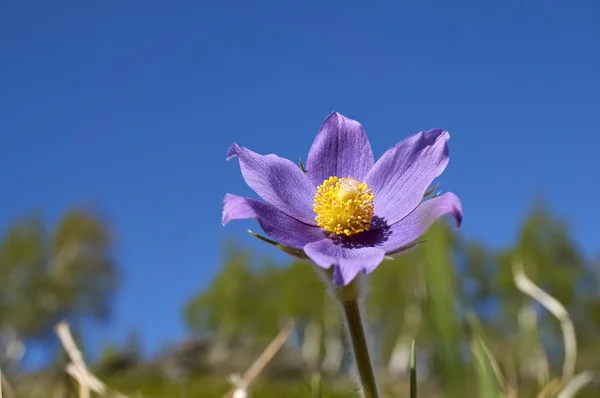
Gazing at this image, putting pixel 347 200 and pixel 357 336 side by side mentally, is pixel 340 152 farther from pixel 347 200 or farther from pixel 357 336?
pixel 357 336

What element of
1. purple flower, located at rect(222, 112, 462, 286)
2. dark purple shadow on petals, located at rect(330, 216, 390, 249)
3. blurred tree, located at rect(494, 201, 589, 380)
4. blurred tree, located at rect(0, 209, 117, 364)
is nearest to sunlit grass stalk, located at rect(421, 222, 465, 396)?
purple flower, located at rect(222, 112, 462, 286)

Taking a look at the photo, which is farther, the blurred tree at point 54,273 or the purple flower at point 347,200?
the blurred tree at point 54,273

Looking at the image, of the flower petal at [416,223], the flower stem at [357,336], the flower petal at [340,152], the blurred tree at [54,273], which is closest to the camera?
the flower stem at [357,336]

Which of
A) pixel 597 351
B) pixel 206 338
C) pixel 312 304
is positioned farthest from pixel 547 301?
pixel 312 304

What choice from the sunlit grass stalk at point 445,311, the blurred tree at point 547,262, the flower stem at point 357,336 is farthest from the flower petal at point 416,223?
the blurred tree at point 547,262

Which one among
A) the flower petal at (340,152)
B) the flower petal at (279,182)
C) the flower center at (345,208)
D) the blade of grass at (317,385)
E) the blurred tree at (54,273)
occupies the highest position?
the blurred tree at (54,273)

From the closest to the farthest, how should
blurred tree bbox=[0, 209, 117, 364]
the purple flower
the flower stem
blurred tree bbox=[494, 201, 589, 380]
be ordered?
1. the flower stem
2. the purple flower
3. blurred tree bbox=[494, 201, 589, 380]
4. blurred tree bbox=[0, 209, 117, 364]

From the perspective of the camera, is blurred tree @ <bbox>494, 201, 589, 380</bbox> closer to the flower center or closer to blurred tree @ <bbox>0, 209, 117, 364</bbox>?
blurred tree @ <bbox>0, 209, 117, 364</bbox>

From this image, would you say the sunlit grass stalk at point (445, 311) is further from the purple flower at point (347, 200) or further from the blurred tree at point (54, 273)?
the blurred tree at point (54, 273)
